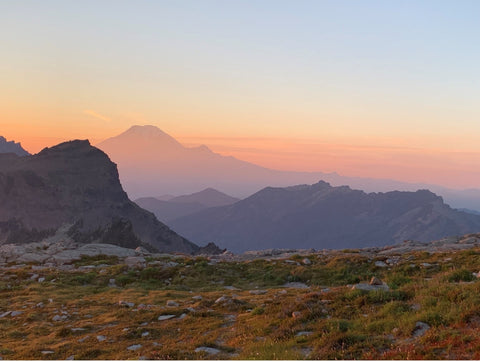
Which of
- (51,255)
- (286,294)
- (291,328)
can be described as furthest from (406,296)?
(51,255)

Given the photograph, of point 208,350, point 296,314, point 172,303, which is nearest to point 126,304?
point 172,303

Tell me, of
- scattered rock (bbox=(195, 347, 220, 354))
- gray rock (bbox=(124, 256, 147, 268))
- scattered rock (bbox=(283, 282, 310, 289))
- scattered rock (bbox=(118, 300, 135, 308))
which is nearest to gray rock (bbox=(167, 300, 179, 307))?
scattered rock (bbox=(118, 300, 135, 308))

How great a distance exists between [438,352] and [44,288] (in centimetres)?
2568

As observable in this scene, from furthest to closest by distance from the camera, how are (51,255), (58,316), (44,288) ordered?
(51,255) < (44,288) < (58,316)

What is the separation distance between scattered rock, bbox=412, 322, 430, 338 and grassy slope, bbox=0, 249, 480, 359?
0.42 ft

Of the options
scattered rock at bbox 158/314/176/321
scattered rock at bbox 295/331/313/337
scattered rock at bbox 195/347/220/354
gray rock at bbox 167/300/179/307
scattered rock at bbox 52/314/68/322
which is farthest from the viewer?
gray rock at bbox 167/300/179/307

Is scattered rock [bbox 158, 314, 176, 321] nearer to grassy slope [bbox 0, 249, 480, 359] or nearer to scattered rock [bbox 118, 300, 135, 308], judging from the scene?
grassy slope [bbox 0, 249, 480, 359]

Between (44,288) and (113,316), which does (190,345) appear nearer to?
(113,316)

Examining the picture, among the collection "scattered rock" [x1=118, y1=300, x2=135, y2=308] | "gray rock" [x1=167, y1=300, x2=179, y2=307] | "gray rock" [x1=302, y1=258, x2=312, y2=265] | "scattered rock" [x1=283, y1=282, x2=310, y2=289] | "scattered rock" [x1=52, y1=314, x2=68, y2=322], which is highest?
"gray rock" [x1=167, y1=300, x2=179, y2=307]

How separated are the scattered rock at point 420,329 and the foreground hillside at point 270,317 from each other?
0.09 feet

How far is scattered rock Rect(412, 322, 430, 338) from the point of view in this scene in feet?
36.1

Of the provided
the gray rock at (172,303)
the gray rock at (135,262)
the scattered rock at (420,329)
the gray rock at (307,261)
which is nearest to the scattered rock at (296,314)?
the scattered rock at (420,329)

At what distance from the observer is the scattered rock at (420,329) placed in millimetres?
10992

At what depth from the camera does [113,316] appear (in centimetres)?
1836
